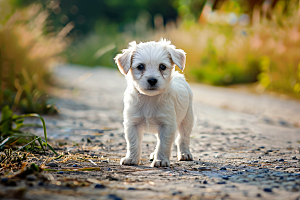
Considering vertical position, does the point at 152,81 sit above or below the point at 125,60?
below

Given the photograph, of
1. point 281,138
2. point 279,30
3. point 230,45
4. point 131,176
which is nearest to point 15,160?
point 131,176

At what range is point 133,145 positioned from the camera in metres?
3.82

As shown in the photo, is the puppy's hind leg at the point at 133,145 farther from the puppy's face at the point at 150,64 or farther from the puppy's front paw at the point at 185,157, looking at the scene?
the puppy's front paw at the point at 185,157

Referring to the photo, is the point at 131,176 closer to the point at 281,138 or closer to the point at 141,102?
the point at 141,102

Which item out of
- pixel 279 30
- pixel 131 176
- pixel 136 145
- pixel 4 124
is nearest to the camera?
pixel 131 176

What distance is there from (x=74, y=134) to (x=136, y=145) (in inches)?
84.0

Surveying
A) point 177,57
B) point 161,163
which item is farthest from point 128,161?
point 177,57

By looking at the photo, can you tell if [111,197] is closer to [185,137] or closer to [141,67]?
[141,67]

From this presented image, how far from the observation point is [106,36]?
26000 millimetres

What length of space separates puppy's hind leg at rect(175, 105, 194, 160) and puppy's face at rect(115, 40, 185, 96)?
0.82 meters

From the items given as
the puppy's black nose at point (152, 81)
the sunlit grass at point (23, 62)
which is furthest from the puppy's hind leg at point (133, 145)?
the sunlit grass at point (23, 62)

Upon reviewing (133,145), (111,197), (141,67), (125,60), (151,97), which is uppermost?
(125,60)

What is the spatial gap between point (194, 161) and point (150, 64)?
1.27 m

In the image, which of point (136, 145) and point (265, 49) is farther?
point (265, 49)
